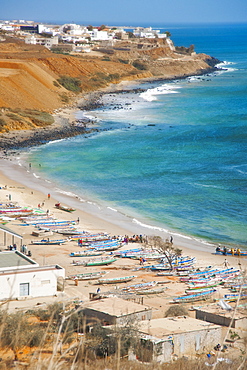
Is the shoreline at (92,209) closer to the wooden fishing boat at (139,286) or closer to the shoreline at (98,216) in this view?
the shoreline at (98,216)

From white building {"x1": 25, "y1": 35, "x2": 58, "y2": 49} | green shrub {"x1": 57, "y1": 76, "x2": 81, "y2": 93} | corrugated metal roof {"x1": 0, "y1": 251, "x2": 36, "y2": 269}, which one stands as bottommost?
corrugated metal roof {"x1": 0, "y1": 251, "x2": 36, "y2": 269}

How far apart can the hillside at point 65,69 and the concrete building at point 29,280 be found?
39.2 metres

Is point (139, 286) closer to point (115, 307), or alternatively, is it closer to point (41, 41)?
point (115, 307)

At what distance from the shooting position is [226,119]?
7081cm

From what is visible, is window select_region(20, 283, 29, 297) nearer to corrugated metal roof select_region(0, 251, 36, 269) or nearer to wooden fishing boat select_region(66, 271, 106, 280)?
corrugated metal roof select_region(0, 251, 36, 269)

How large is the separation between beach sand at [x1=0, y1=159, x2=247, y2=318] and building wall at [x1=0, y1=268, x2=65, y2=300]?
323 mm

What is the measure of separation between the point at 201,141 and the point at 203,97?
109 feet

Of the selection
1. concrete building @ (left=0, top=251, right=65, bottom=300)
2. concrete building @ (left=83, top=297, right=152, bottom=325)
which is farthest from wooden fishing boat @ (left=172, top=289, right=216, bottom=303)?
concrete building @ (left=0, top=251, right=65, bottom=300)

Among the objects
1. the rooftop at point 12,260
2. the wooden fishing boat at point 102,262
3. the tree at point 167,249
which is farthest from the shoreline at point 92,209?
the rooftop at point 12,260

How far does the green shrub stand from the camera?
86938 millimetres

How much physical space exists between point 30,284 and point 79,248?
7.86 meters

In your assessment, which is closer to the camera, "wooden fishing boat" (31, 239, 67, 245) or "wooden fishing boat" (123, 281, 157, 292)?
"wooden fishing boat" (123, 281, 157, 292)

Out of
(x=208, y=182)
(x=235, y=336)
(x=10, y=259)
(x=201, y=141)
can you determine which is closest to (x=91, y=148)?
(x=201, y=141)

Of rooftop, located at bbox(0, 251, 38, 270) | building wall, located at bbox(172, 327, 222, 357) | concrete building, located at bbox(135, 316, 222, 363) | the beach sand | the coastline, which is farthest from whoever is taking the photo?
the coastline
